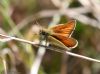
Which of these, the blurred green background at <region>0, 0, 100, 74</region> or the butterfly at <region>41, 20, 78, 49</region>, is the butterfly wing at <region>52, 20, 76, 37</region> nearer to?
the butterfly at <region>41, 20, 78, 49</region>

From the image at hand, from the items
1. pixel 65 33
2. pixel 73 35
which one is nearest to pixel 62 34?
pixel 65 33

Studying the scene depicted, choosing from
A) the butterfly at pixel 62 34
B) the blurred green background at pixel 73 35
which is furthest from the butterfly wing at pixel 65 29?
the blurred green background at pixel 73 35

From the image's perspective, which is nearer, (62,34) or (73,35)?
(62,34)

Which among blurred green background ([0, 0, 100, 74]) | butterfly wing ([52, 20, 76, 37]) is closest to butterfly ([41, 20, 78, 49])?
butterfly wing ([52, 20, 76, 37])

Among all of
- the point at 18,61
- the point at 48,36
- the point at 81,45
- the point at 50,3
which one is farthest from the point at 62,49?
the point at 50,3

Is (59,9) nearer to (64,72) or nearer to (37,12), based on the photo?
(37,12)

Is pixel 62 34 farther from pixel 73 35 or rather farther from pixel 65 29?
pixel 73 35

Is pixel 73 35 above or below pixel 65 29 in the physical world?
below

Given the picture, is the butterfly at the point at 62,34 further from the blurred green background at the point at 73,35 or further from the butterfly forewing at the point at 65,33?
the blurred green background at the point at 73,35
